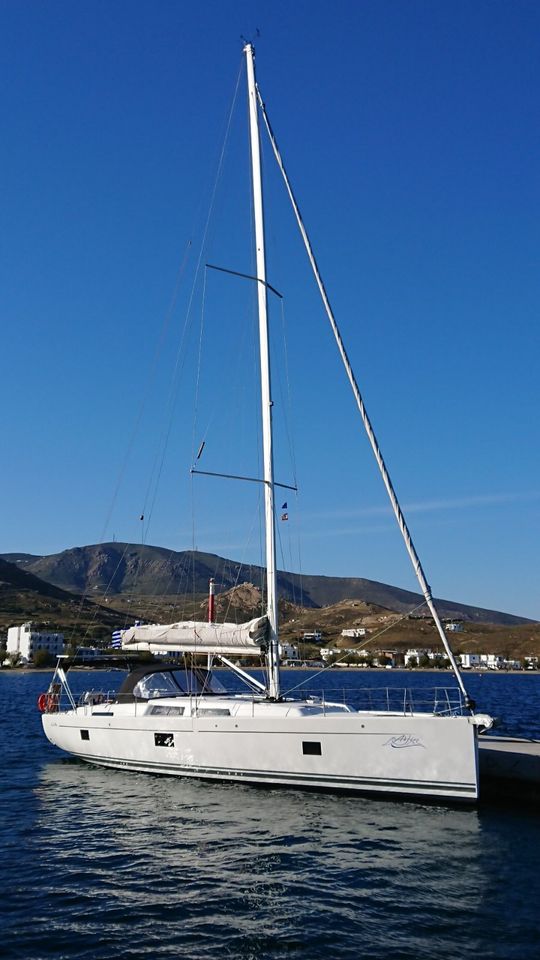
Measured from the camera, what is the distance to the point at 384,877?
46.6 ft

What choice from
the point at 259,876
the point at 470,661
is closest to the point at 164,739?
the point at 259,876

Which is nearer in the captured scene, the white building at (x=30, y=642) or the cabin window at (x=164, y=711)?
the cabin window at (x=164, y=711)

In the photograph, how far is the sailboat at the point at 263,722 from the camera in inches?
759

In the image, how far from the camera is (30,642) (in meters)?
167

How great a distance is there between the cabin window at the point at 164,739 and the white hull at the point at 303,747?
0.10ft

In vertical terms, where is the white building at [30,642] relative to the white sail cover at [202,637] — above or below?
below

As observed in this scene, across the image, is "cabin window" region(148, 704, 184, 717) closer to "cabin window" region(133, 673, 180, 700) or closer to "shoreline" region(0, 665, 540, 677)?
"cabin window" region(133, 673, 180, 700)

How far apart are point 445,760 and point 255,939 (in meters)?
9.11

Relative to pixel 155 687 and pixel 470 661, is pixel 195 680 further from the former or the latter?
pixel 470 661

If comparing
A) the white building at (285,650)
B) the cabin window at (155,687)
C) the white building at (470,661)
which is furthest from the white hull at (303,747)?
the white building at (470,661)

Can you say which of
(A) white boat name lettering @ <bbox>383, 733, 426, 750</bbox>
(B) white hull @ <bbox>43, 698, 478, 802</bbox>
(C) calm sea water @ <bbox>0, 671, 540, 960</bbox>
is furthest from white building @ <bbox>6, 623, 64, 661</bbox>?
(A) white boat name lettering @ <bbox>383, 733, 426, 750</bbox>

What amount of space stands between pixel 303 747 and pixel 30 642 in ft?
524

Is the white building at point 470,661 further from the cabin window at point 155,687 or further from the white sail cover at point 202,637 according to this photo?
the white sail cover at point 202,637

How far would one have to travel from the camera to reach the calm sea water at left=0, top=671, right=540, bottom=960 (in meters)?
11.3
